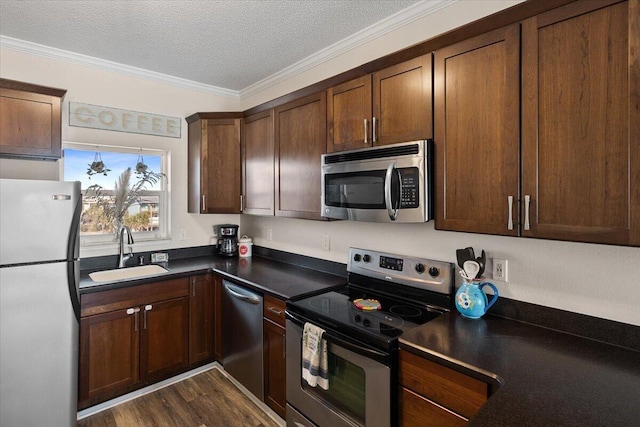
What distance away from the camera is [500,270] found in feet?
5.63

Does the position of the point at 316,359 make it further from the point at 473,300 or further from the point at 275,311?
the point at 473,300

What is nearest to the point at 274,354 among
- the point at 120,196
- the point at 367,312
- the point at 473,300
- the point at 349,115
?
the point at 367,312

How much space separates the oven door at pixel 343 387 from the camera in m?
1.49

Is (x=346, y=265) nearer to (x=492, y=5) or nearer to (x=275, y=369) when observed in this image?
(x=275, y=369)

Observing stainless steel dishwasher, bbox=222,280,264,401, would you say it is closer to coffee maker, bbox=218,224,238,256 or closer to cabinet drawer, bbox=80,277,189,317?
cabinet drawer, bbox=80,277,189,317

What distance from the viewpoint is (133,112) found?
9.84ft

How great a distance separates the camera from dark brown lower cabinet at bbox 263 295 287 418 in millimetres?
2125

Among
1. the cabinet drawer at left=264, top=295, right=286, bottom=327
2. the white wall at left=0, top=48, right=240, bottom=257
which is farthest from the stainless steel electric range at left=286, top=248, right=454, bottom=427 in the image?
the white wall at left=0, top=48, right=240, bottom=257

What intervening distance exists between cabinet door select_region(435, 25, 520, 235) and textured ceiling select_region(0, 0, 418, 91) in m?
0.77

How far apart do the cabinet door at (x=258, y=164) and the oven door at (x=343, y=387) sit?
45.9 inches

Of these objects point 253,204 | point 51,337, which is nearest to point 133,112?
point 253,204

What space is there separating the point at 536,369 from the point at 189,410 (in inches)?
88.8

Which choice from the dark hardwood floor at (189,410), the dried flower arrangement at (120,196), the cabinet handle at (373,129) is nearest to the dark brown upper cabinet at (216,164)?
the dried flower arrangement at (120,196)

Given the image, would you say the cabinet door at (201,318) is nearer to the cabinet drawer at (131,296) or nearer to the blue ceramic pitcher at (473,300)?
the cabinet drawer at (131,296)
